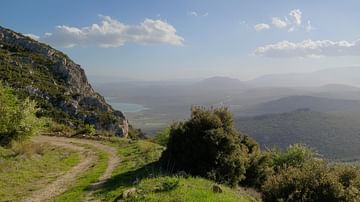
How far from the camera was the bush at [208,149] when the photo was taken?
20.6 meters

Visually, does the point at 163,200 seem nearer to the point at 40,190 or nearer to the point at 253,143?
the point at 40,190

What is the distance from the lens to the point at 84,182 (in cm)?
1953

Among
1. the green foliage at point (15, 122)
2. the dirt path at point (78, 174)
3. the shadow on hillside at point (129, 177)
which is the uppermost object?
the green foliage at point (15, 122)

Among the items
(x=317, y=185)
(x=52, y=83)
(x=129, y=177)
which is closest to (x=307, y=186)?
(x=317, y=185)

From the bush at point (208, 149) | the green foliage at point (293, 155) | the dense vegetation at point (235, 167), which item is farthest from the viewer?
the green foliage at point (293, 155)

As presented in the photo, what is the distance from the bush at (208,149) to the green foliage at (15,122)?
11520 mm

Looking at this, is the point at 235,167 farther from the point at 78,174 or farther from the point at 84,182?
the point at 78,174

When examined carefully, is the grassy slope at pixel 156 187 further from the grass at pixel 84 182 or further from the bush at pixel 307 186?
the bush at pixel 307 186

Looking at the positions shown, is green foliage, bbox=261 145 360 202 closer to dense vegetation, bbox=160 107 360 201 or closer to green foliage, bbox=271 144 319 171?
dense vegetation, bbox=160 107 360 201

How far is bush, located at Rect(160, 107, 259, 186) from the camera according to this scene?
20.6m

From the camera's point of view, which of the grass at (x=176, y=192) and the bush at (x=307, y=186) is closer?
the grass at (x=176, y=192)

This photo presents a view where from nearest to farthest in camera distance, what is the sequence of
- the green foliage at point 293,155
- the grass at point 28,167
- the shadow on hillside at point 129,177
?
the grass at point 28,167 → the shadow on hillside at point 129,177 → the green foliage at point 293,155

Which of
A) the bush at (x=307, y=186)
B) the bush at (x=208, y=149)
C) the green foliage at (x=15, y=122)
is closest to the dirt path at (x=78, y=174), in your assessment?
the bush at (x=208, y=149)

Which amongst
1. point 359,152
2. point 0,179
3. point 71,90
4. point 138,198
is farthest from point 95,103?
point 359,152
